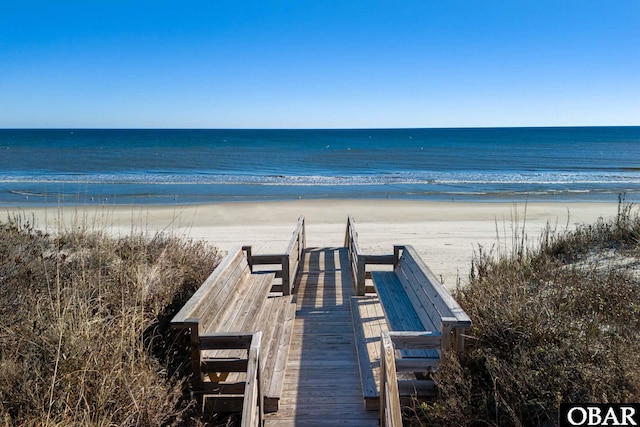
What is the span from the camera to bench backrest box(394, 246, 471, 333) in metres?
3.80

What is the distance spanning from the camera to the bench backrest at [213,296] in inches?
148

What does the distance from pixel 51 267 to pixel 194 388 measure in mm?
2601

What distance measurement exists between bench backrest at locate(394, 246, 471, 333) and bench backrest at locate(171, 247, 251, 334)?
6.79 ft

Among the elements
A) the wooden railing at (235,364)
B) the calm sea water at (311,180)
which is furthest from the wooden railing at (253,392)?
the calm sea water at (311,180)

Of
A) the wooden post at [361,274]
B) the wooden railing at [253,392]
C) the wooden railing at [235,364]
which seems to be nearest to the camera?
the wooden railing at [253,392]

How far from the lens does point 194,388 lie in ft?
12.6

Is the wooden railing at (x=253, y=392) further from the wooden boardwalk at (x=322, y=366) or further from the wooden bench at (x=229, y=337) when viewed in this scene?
the wooden boardwalk at (x=322, y=366)

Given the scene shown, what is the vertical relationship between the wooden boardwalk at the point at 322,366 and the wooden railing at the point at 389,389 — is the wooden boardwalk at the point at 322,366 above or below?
below

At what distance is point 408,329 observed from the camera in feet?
15.4

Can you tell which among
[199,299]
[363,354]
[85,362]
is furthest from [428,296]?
[85,362]

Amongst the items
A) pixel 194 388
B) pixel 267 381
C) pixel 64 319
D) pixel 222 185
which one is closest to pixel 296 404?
pixel 267 381

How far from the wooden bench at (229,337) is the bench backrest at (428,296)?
4.91 feet

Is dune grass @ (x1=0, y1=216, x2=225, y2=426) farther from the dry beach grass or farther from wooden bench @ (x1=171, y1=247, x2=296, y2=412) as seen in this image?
wooden bench @ (x1=171, y1=247, x2=296, y2=412)

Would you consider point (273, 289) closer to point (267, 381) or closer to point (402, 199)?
point (267, 381)
